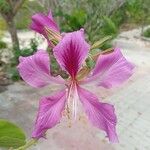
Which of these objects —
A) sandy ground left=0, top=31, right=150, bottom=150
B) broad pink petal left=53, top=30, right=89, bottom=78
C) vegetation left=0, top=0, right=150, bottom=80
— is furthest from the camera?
vegetation left=0, top=0, right=150, bottom=80

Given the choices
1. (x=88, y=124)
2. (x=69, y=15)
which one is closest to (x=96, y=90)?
(x=88, y=124)

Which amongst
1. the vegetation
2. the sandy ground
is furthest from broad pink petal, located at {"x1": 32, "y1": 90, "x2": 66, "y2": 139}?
the vegetation

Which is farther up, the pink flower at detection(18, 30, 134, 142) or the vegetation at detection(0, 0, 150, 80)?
the pink flower at detection(18, 30, 134, 142)

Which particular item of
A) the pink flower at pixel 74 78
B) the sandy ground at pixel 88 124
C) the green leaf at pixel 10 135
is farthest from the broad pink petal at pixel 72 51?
the sandy ground at pixel 88 124

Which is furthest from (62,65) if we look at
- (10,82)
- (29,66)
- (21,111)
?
(10,82)

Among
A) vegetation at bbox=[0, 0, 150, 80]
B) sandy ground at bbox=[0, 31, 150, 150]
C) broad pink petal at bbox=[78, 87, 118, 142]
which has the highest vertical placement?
broad pink petal at bbox=[78, 87, 118, 142]

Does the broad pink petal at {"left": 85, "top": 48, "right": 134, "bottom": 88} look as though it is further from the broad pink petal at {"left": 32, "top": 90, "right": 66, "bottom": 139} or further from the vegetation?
the vegetation

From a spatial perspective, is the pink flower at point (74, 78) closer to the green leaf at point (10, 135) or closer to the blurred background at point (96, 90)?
the green leaf at point (10, 135)
